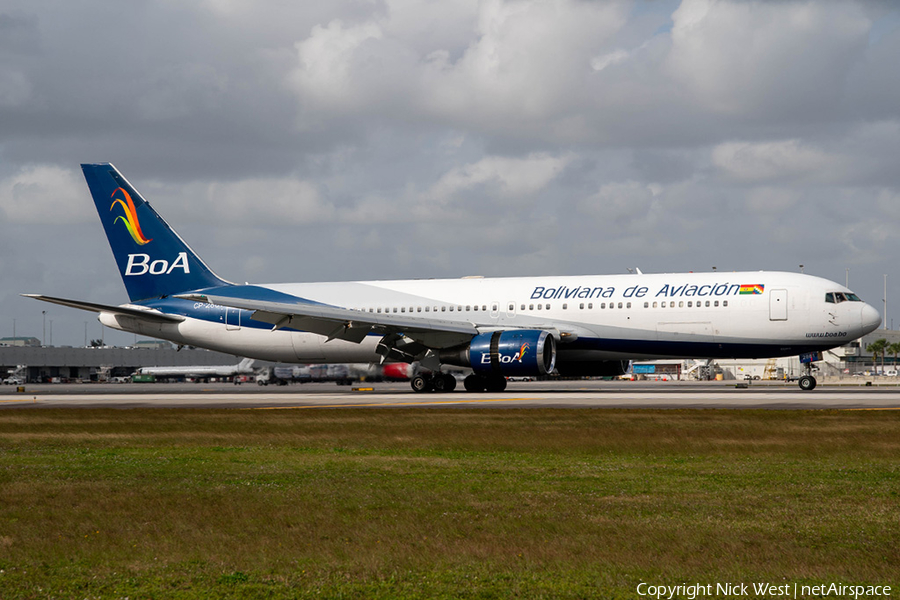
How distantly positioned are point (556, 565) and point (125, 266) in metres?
41.8

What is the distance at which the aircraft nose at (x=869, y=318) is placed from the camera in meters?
35.9

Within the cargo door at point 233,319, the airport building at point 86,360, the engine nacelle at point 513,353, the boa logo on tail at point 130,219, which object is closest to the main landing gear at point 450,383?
the engine nacelle at point 513,353

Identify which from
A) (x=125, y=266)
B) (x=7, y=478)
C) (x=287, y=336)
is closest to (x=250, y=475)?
(x=7, y=478)

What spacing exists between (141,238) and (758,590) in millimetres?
42513

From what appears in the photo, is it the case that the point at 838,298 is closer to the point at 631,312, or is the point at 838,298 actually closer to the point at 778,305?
the point at 778,305

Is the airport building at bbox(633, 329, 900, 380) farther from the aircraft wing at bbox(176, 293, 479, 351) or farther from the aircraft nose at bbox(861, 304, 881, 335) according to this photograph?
the aircraft wing at bbox(176, 293, 479, 351)

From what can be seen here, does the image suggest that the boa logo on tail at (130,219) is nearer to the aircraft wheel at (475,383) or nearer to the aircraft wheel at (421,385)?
the aircraft wheel at (421,385)

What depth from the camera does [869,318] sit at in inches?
1420

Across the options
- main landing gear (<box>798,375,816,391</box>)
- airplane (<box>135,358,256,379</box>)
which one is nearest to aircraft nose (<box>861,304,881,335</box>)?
main landing gear (<box>798,375,816,391</box>)

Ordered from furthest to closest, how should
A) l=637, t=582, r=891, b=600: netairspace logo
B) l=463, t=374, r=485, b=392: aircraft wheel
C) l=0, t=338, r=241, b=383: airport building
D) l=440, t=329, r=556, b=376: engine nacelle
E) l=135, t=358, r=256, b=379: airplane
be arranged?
1. l=0, t=338, r=241, b=383: airport building
2. l=135, t=358, r=256, b=379: airplane
3. l=463, t=374, r=485, b=392: aircraft wheel
4. l=440, t=329, r=556, b=376: engine nacelle
5. l=637, t=582, r=891, b=600: netairspace logo

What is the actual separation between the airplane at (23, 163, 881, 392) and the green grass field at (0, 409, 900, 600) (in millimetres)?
18370

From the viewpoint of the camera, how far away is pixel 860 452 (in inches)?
587

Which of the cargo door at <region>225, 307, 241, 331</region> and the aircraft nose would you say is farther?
the cargo door at <region>225, 307, 241, 331</region>

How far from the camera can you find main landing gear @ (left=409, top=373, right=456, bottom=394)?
133 feet
